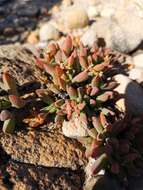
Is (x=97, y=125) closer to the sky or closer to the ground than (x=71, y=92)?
closer to the ground

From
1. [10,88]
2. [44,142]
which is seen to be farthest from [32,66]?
[44,142]


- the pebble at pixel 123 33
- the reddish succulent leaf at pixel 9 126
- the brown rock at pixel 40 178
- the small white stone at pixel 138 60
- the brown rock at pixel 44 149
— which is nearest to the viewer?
the brown rock at pixel 40 178

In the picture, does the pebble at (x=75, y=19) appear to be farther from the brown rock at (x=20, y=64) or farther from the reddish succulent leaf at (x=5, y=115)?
the reddish succulent leaf at (x=5, y=115)

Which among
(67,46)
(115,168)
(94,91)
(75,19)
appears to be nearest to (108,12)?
(75,19)

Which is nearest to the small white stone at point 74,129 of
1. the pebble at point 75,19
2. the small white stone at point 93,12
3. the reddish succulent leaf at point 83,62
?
the reddish succulent leaf at point 83,62

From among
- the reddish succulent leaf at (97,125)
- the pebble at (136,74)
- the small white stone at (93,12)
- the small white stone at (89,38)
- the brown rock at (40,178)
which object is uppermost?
the small white stone at (93,12)

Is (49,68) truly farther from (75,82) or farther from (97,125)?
(97,125)

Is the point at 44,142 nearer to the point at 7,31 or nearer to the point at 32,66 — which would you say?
the point at 32,66
